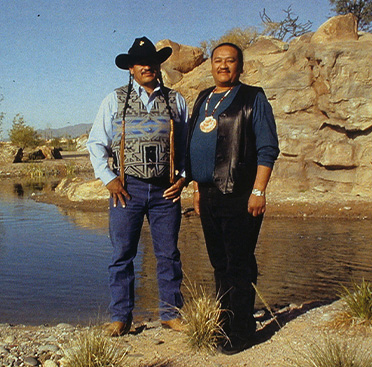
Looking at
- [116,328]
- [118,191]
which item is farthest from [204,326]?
[118,191]

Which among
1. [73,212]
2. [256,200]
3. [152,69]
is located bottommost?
[73,212]

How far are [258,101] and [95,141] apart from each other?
126 centimetres

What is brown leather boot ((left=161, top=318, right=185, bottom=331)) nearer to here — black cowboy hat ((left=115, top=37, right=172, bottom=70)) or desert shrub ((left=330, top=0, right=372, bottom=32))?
black cowboy hat ((left=115, top=37, right=172, bottom=70))

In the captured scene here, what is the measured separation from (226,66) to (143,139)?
0.78m

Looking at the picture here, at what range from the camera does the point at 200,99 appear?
3.80m

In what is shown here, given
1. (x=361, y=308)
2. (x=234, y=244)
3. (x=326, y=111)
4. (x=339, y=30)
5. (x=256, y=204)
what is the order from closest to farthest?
(x=256, y=204) → (x=234, y=244) → (x=361, y=308) → (x=326, y=111) → (x=339, y=30)

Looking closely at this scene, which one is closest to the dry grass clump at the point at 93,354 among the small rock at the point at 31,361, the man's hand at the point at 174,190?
the small rock at the point at 31,361

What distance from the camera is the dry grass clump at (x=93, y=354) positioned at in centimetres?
315

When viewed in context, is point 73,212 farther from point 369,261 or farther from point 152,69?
point 152,69

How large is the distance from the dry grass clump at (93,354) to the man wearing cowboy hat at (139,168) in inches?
25.4

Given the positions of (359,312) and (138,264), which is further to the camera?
(138,264)

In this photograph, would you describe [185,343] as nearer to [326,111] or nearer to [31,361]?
[31,361]

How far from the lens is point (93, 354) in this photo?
3.14m

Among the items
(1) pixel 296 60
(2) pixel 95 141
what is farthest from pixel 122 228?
(1) pixel 296 60
